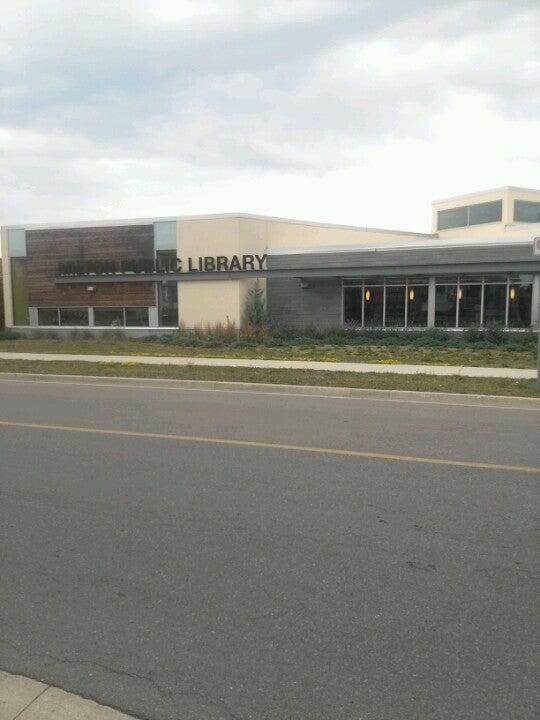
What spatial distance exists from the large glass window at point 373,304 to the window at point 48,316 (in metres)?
15.0

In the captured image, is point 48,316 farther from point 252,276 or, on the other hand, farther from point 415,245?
point 415,245

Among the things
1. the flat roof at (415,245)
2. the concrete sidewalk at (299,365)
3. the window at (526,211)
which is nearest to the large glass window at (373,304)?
the flat roof at (415,245)

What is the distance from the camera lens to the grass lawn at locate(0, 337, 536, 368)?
17.9 meters

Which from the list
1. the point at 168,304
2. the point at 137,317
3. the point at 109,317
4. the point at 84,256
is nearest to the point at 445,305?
the point at 168,304

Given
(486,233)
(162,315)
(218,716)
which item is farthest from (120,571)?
(486,233)

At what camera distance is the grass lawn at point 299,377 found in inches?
485

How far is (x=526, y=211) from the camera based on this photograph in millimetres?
42500

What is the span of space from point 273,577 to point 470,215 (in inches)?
1708

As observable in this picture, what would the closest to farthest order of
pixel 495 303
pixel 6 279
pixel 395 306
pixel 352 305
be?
pixel 495 303
pixel 395 306
pixel 352 305
pixel 6 279

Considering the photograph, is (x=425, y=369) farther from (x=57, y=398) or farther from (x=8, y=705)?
(x=8, y=705)

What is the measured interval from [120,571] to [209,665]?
1.27 metres

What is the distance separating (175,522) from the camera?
17.2 ft

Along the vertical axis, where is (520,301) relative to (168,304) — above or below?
above

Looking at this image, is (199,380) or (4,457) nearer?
(4,457)
